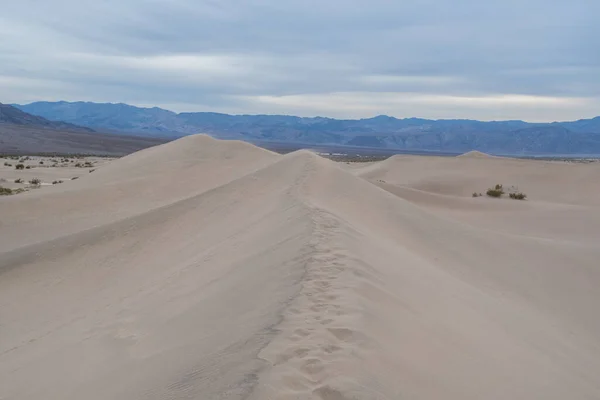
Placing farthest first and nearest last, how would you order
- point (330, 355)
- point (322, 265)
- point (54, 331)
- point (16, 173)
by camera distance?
1. point (16, 173)
2. point (54, 331)
3. point (322, 265)
4. point (330, 355)

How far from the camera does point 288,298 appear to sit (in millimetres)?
6102

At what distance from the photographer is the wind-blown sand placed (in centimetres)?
488

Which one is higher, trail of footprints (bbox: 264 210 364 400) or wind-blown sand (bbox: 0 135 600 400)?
trail of footprints (bbox: 264 210 364 400)

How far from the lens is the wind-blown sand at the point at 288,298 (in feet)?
16.0

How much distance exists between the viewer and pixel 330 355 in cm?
464

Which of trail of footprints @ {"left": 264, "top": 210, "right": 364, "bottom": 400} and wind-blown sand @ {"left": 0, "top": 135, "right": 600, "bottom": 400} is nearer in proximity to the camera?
trail of footprints @ {"left": 264, "top": 210, "right": 364, "bottom": 400}

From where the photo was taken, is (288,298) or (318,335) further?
(288,298)

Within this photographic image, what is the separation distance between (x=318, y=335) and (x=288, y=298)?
114 cm

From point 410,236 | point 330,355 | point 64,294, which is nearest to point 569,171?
point 410,236

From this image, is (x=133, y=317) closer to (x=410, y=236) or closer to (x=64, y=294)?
(x=64, y=294)

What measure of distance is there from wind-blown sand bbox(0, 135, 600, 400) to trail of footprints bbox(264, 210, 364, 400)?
19mm

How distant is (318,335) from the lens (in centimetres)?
501

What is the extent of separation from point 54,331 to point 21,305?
211 centimetres

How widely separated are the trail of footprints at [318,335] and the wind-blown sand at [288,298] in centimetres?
2
